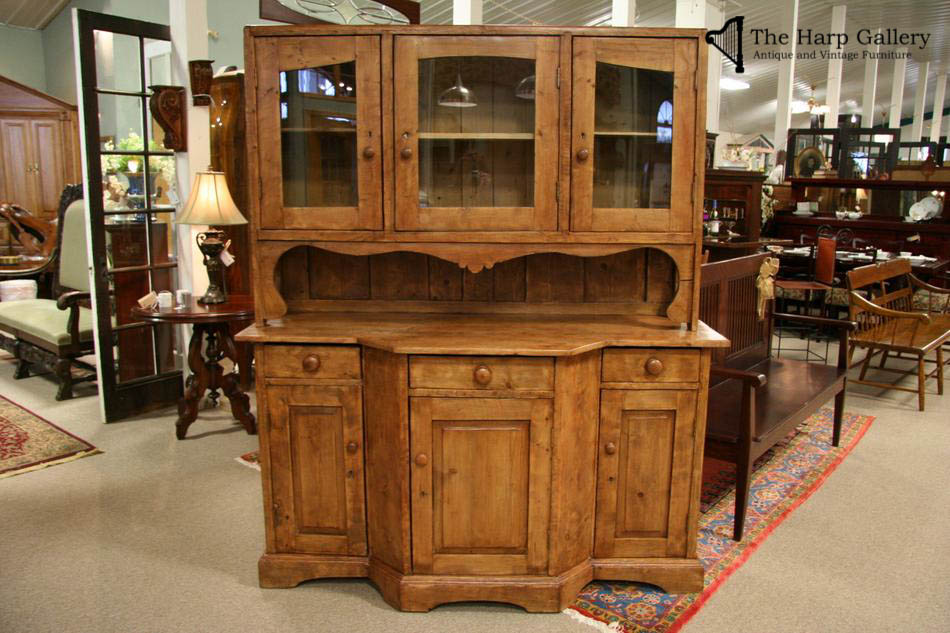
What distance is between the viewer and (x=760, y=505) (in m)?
3.65

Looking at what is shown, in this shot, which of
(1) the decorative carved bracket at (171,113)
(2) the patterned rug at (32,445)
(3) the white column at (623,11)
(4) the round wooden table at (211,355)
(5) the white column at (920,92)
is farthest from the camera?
(5) the white column at (920,92)

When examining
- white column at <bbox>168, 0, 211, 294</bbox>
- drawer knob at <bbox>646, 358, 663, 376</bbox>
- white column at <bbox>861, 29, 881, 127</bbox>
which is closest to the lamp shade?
white column at <bbox>168, 0, 211, 294</bbox>

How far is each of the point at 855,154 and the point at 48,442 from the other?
522 inches

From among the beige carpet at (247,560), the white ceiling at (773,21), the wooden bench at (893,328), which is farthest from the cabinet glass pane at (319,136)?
the white ceiling at (773,21)

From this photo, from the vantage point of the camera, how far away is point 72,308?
5.13 m

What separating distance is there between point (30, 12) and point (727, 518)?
417 inches

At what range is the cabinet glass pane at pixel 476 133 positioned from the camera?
8.84 feet

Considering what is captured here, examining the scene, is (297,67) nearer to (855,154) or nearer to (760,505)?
(760,505)

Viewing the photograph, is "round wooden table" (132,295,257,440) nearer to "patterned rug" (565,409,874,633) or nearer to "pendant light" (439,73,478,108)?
"pendant light" (439,73,478,108)

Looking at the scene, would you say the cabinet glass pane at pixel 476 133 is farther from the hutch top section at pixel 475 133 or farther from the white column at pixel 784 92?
the white column at pixel 784 92

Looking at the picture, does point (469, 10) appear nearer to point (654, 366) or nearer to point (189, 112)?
point (189, 112)

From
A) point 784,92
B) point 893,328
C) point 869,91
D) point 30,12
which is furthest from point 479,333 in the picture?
point 869,91

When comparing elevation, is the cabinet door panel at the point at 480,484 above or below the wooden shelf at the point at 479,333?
below

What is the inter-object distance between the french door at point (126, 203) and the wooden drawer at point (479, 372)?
2950mm
